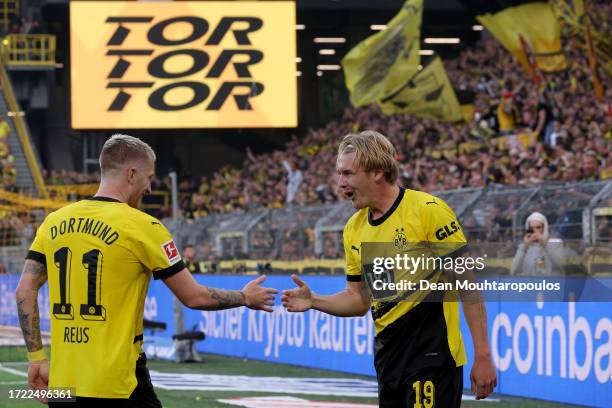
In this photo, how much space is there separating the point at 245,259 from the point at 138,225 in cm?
1601

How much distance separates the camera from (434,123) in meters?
35.7

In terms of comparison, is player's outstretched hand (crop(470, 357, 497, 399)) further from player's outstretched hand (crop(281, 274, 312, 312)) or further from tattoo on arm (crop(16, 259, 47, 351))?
tattoo on arm (crop(16, 259, 47, 351))

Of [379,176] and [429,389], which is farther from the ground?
[379,176]

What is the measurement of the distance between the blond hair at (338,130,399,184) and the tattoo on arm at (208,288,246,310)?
35.4 inches

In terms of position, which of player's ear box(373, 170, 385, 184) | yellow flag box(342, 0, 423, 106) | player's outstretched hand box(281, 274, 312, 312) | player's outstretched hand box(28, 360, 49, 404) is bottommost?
player's outstretched hand box(28, 360, 49, 404)

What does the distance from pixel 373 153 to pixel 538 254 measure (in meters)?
7.05

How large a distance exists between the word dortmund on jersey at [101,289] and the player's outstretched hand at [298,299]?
2.89ft

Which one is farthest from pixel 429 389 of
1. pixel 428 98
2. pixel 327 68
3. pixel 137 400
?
pixel 327 68

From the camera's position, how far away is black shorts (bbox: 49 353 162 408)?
6168 millimetres

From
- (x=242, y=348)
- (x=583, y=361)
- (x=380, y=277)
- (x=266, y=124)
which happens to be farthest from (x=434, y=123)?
(x=380, y=277)

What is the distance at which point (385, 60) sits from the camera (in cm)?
3409

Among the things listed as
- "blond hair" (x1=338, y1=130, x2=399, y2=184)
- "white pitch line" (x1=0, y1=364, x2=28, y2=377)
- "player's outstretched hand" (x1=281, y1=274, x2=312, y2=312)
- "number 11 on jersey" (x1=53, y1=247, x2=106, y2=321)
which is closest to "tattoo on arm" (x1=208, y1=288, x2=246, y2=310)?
"player's outstretched hand" (x1=281, y1=274, x2=312, y2=312)

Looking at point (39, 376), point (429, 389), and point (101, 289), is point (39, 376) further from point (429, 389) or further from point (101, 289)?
point (429, 389)

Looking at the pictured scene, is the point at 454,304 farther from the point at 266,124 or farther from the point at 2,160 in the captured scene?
the point at 2,160
